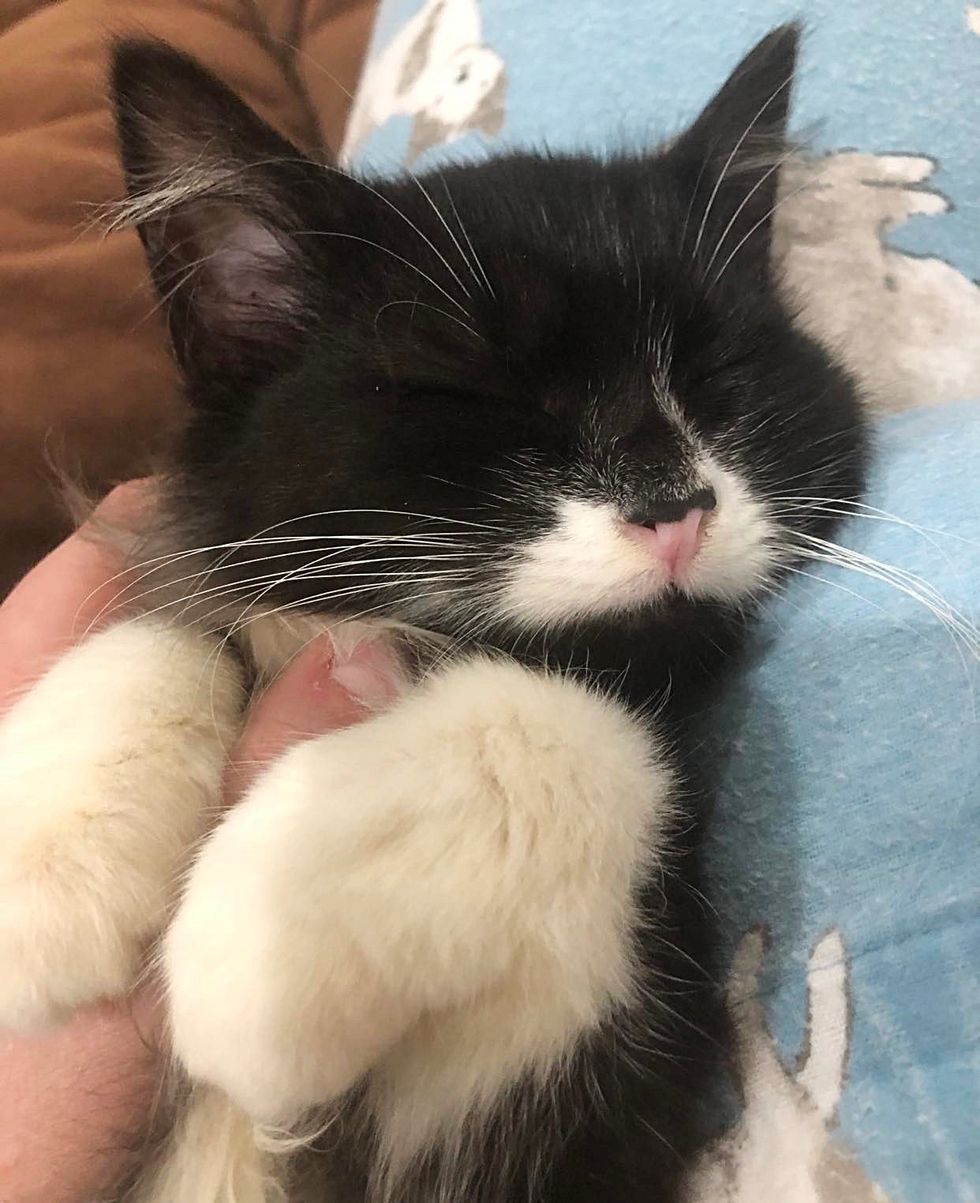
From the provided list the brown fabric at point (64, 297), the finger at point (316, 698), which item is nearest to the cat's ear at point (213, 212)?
the finger at point (316, 698)

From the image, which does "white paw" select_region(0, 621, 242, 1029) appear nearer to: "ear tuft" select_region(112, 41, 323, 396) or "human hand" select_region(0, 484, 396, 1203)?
"human hand" select_region(0, 484, 396, 1203)

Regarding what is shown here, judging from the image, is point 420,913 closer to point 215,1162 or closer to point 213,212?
point 215,1162

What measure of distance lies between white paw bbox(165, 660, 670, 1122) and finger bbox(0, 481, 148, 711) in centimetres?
49

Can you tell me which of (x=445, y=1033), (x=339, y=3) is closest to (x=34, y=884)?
(x=445, y=1033)

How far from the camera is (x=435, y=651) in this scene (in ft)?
2.79

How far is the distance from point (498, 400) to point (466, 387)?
1.2 inches

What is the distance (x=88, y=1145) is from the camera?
0.80 meters

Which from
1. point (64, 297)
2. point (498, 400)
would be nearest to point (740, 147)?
point (498, 400)

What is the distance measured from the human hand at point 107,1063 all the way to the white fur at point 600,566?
7.4 inches

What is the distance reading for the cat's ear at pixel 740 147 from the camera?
3.19 feet

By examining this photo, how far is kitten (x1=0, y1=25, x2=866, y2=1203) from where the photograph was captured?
2.07 ft

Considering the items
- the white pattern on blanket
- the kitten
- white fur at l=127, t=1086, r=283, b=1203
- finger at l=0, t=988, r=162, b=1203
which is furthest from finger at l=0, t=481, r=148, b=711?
the white pattern on blanket

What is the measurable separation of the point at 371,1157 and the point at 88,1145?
26 cm

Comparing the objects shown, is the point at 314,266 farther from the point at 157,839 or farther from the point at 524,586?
the point at 157,839
